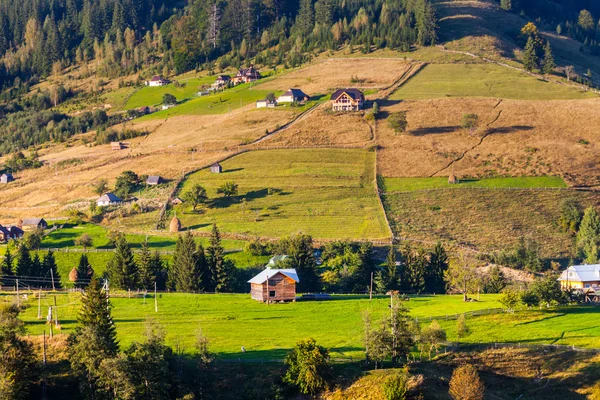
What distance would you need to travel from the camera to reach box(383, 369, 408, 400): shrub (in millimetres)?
56125

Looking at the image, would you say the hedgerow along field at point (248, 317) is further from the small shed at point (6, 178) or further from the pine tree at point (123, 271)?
the small shed at point (6, 178)

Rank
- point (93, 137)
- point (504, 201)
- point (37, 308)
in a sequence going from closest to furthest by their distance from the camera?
point (37, 308) → point (504, 201) → point (93, 137)

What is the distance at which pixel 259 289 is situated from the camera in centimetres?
8062

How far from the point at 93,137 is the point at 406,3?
264 ft

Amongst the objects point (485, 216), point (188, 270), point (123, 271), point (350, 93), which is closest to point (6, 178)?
point (350, 93)

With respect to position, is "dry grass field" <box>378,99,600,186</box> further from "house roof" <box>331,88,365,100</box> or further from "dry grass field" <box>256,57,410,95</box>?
"dry grass field" <box>256,57,410,95</box>

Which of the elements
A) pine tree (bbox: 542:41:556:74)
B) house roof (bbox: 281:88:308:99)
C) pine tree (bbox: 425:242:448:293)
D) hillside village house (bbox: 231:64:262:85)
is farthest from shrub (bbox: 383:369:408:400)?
hillside village house (bbox: 231:64:262:85)

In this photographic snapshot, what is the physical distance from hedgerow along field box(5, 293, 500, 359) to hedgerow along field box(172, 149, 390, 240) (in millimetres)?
24916

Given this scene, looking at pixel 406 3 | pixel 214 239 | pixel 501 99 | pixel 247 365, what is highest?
pixel 406 3

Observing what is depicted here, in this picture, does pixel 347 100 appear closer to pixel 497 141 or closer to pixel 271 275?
pixel 497 141

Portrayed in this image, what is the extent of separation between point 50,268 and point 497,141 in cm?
7553

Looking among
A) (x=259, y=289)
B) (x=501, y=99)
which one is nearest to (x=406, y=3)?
(x=501, y=99)

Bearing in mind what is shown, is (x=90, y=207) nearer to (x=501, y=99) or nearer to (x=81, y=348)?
(x=81, y=348)

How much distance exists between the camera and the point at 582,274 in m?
88.6
